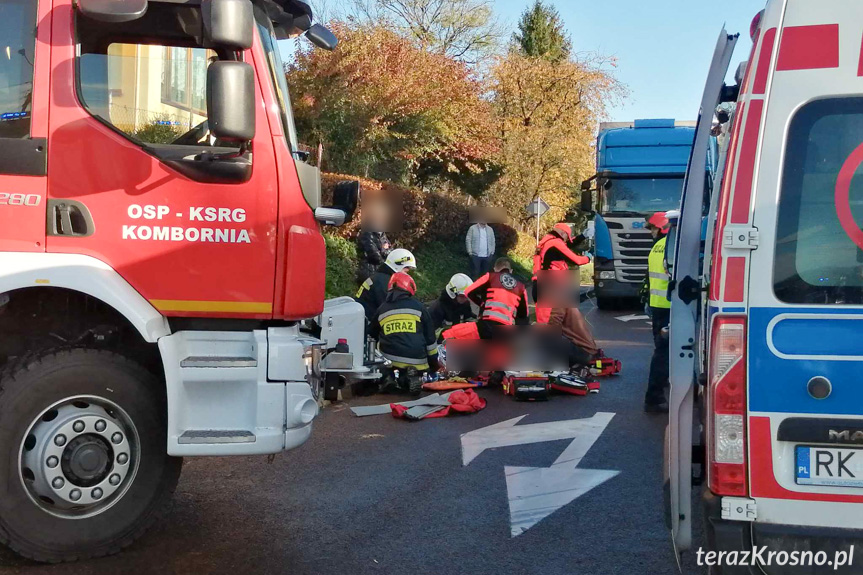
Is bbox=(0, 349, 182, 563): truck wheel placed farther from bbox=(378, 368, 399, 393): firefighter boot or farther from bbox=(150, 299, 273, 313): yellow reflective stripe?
bbox=(378, 368, 399, 393): firefighter boot

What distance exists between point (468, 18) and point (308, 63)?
14.7 meters

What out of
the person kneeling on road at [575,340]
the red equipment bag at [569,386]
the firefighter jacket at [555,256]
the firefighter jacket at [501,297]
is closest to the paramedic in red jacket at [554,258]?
the firefighter jacket at [555,256]

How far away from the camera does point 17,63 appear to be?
4.04 m

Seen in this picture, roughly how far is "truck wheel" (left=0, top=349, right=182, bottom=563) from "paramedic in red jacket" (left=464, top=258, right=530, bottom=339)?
5.19 m

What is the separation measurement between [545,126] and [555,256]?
76.7ft

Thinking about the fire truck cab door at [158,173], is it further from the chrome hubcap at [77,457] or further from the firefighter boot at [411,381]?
the firefighter boot at [411,381]

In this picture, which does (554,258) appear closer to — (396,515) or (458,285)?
(458,285)

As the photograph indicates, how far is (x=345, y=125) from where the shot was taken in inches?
736

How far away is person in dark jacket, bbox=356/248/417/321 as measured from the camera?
9.60 meters

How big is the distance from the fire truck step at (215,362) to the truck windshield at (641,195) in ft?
44.0

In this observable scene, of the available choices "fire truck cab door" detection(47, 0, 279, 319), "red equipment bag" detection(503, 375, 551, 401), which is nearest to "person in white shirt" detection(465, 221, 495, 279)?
"red equipment bag" detection(503, 375, 551, 401)

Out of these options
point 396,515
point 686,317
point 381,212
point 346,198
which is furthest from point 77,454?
point 381,212

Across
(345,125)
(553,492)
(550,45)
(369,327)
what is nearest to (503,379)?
(369,327)

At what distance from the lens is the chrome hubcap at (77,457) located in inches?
157
